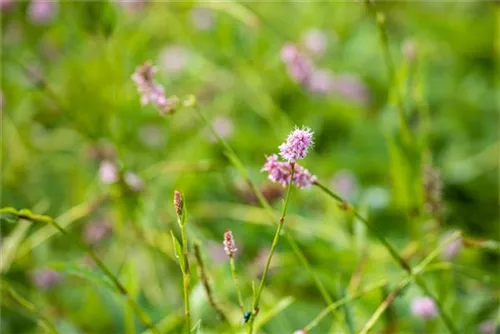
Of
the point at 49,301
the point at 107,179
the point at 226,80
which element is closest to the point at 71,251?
the point at 49,301

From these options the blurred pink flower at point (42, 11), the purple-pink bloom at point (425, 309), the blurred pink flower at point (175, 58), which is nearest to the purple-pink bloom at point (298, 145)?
the purple-pink bloom at point (425, 309)

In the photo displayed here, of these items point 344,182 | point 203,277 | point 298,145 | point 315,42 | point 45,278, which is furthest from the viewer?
point 315,42

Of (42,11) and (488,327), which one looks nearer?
(488,327)

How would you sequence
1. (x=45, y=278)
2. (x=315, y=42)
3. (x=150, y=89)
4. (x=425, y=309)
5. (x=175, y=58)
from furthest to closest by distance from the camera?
(x=175, y=58) < (x=315, y=42) < (x=45, y=278) < (x=425, y=309) < (x=150, y=89)

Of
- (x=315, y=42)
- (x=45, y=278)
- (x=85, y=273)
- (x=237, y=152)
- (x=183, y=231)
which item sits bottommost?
(x=183, y=231)

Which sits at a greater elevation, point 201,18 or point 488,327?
point 201,18

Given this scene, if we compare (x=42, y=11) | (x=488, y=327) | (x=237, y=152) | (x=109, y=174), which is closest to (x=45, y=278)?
(x=109, y=174)

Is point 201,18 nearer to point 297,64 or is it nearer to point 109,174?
point 297,64

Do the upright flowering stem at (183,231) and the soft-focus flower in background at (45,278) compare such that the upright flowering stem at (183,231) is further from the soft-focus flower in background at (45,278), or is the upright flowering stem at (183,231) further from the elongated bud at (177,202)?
the soft-focus flower in background at (45,278)
